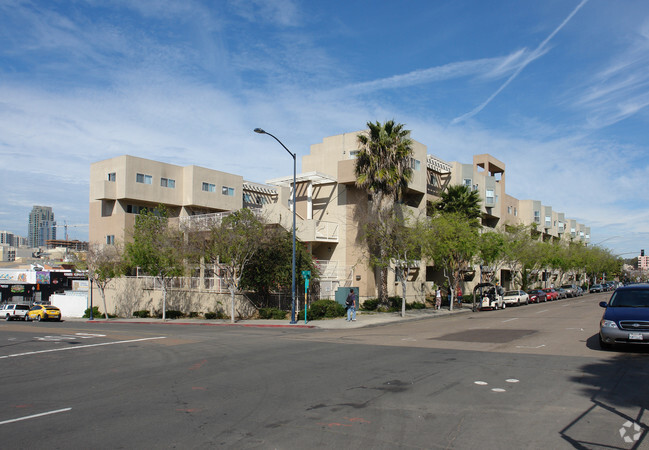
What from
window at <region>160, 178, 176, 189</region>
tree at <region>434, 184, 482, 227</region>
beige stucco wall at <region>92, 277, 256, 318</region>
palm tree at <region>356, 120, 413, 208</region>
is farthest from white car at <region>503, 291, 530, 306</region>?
window at <region>160, 178, 176, 189</region>

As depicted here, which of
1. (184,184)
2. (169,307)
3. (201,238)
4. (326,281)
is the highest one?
(184,184)

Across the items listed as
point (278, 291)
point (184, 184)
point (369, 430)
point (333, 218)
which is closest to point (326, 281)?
point (278, 291)

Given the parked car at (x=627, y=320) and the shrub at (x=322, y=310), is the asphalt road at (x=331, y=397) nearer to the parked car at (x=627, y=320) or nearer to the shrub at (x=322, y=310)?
the parked car at (x=627, y=320)

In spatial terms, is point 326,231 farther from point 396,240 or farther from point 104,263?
point 104,263

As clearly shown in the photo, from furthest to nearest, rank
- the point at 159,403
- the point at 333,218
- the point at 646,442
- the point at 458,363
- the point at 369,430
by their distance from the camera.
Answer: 1. the point at 333,218
2. the point at 458,363
3. the point at 159,403
4. the point at 369,430
5. the point at 646,442

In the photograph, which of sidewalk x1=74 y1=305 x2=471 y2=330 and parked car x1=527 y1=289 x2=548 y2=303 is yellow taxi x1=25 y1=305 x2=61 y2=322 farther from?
parked car x1=527 y1=289 x2=548 y2=303

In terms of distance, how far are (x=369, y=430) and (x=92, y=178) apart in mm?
46329

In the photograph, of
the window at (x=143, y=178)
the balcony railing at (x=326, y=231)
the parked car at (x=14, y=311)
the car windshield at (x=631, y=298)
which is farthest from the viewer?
the window at (x=143, y=178)

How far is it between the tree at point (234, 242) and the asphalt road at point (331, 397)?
12550 mm

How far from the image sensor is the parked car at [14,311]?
138 ft

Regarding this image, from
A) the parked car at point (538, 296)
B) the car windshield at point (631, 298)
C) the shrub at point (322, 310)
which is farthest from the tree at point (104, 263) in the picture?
the parked car at point (538, 296)

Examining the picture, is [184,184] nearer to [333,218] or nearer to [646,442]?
[333,218]

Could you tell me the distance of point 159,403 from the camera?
8336mm

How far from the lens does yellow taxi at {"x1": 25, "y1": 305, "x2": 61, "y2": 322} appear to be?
4144cm
